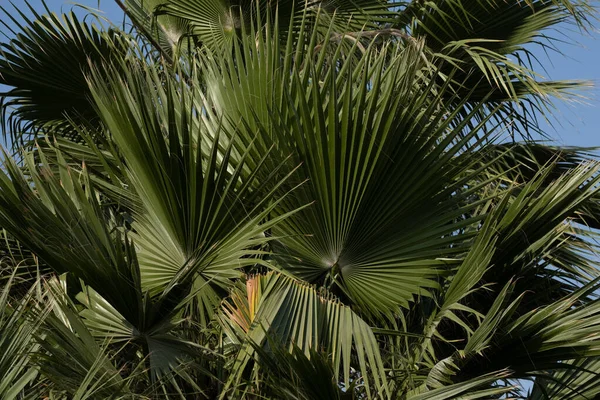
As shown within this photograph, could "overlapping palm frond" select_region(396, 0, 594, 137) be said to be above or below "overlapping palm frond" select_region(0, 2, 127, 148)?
above

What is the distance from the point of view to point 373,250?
137 inches

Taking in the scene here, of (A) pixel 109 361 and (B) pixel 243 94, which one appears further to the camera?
(B) pixel 243 94

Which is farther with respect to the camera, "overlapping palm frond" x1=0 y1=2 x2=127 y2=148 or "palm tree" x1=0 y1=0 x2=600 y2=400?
"overlapping palm frond" x1=0 y1=2 x2=127 y2=148

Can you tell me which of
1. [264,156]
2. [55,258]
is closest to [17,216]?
[55,258]

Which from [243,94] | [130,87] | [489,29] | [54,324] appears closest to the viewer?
[54,324]

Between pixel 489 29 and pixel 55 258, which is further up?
pixel 489 29

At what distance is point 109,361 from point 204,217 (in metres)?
0.67

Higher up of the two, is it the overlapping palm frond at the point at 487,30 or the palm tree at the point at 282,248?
the overlapping palm frond at the point at 487,30

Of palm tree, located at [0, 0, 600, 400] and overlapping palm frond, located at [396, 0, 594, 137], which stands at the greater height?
overlapping palm frond, located at [396, 0, 594, 137]

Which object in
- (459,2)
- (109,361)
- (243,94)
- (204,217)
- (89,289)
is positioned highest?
(459,2)

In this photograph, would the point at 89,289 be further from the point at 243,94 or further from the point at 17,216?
the point at 243,94

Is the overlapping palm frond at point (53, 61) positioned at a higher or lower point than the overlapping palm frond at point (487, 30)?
lower

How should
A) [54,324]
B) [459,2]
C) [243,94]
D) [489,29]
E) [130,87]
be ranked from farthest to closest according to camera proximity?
1. [489,29]
2. [459,2]
3. [243,94]
4. [130,87]
5. [54,324]

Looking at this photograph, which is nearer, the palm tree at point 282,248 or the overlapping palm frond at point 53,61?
the palm tree at point 282,248
